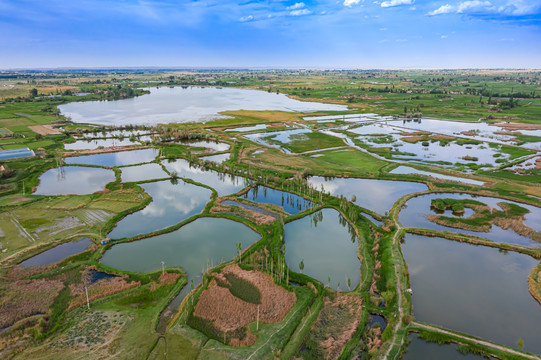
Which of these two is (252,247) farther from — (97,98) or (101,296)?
(97,98)

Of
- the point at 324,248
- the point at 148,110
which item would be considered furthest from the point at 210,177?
the point at 148,110

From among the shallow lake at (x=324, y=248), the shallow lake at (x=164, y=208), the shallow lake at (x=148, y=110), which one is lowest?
the shallow lake at (x=324, y=248)

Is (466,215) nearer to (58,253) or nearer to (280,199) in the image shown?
(280,199)

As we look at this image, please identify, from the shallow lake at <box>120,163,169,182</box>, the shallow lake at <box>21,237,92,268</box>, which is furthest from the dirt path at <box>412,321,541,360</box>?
the shallow lake at <box>120,163,169,182</box>

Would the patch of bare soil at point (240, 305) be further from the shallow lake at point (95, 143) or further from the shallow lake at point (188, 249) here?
the shallow lake at point (95, 143)

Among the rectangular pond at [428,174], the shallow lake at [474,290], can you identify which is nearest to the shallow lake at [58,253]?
the shallow lake at [474,290]
